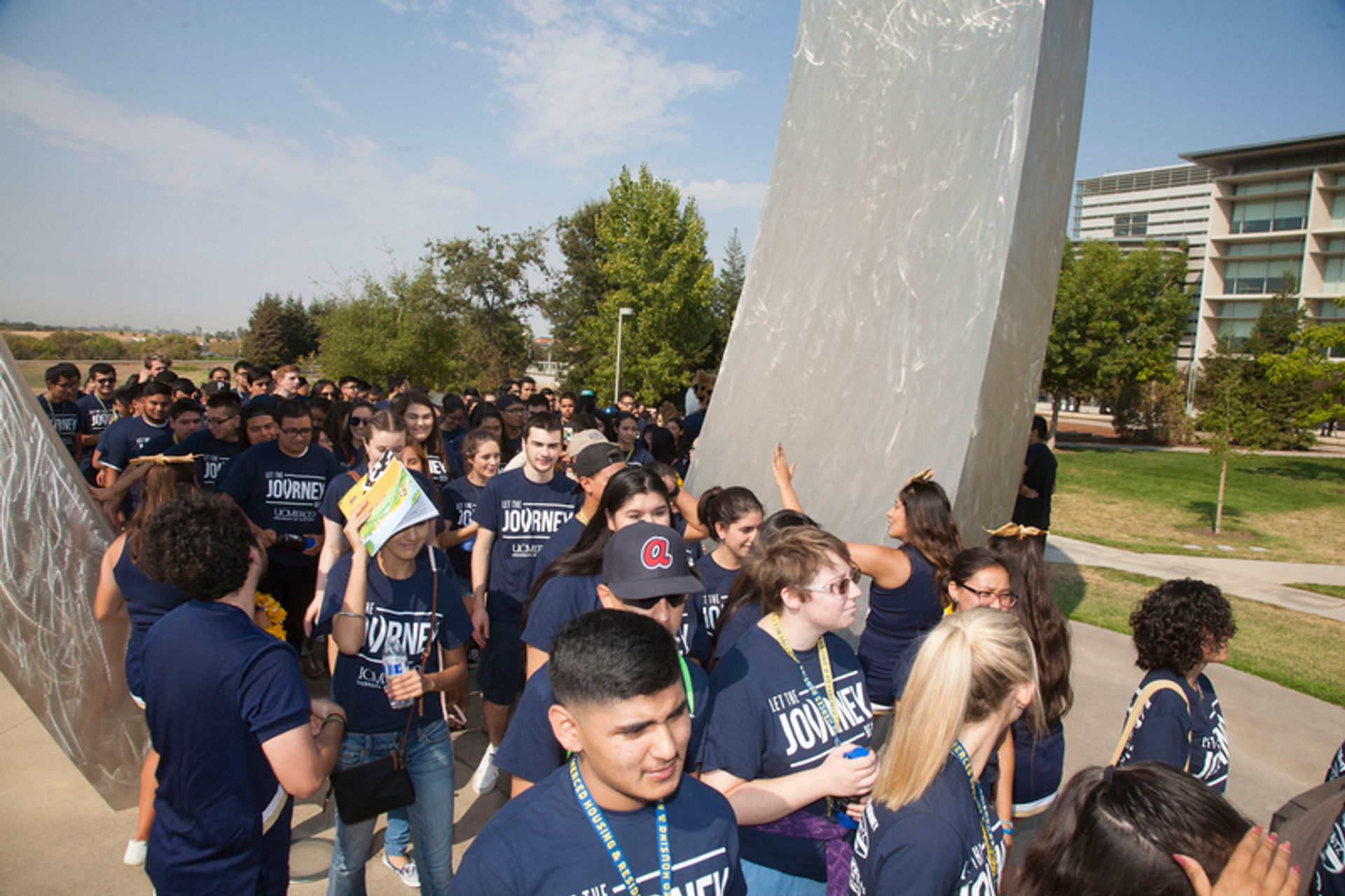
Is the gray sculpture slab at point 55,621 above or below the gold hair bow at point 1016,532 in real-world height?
below

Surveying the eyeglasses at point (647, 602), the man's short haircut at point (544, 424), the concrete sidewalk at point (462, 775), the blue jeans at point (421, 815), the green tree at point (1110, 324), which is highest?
the green tree at point (1110, 324)

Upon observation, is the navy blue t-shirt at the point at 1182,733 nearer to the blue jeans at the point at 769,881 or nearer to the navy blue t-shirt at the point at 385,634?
the blue jeans at the point at 769,881

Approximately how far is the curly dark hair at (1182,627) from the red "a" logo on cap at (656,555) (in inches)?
65.8

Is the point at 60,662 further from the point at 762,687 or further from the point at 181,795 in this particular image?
the point at 762,687

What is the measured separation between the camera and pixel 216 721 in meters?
1.97

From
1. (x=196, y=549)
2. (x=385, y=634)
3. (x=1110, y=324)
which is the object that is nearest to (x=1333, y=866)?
(x=385, y=634)

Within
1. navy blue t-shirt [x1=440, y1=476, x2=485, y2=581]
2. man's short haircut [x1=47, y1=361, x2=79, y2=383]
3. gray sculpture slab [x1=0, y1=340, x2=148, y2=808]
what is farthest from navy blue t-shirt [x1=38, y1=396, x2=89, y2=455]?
navy blue t-shirt [x1=440, y1=476, x2=485, y2=581]

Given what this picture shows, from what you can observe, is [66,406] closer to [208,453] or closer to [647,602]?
[208,453]

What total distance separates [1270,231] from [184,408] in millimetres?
67176

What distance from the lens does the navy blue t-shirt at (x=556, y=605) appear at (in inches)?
99.9

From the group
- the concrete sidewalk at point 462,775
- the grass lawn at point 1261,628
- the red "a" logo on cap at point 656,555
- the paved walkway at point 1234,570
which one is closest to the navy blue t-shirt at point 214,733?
the red "a" logo on cap at point 656,555

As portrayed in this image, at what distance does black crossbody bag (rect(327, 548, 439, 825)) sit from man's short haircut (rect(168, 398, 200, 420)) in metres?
3.97

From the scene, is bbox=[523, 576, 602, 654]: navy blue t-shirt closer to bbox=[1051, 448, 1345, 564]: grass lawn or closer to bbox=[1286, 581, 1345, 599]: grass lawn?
bbox=[1286, 581, 1345, 599]: grass lawn

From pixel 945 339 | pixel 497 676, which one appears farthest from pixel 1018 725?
pixel 945 339
